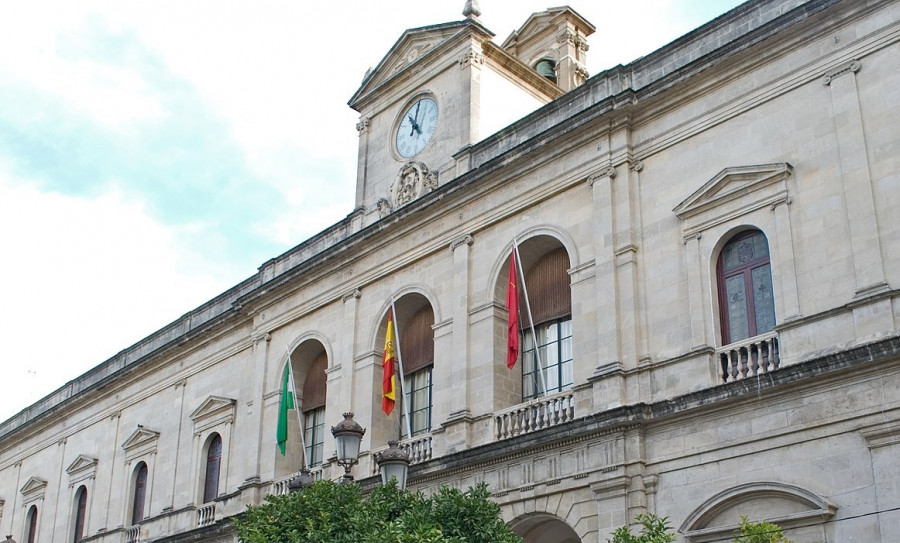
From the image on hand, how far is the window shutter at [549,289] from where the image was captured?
19.1 m

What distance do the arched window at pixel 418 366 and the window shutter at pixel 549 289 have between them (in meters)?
2.27

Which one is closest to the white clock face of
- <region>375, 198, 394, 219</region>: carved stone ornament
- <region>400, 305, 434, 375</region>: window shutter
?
<region>375, 198, 394, 219</region>: carved stone ornament

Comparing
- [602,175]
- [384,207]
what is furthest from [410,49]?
[602,175]

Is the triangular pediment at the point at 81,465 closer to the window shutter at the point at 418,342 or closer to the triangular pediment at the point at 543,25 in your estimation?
the window shutter at the point at 418,342

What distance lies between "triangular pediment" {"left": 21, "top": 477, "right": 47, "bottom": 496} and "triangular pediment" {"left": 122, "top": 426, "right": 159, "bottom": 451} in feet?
17.6

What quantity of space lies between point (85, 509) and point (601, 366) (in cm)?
1820

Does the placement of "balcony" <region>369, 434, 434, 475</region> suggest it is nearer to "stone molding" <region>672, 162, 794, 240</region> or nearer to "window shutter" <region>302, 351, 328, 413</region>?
"window shutter" <region>302, 351, 328, 413</region>

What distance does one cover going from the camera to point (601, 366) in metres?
17.0

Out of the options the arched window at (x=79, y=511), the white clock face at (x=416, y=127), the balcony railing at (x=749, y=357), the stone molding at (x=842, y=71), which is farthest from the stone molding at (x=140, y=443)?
the stone molding at (x=842, y=71)

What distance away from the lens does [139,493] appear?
28406 mm

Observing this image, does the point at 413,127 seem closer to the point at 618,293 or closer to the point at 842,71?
the point at 618,293

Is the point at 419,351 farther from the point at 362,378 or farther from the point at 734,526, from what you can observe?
the point at 734,526

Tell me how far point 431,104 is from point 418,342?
4.59 metres

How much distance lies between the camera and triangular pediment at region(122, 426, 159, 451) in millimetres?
28044
